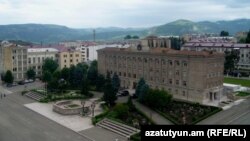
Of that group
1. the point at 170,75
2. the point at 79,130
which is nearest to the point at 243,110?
the point at 170,75

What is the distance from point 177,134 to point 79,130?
30.2 metres

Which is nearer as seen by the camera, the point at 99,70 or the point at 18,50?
the point at 99,70

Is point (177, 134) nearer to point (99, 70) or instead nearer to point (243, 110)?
point (243, 110)

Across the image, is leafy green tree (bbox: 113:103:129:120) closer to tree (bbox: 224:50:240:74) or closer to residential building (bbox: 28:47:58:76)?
tree (bbox: 224:50:240:74)

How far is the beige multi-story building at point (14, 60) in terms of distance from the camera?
86.8 metres

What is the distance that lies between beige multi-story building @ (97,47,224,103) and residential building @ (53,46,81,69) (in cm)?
3142

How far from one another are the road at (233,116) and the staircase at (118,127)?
10.3 m

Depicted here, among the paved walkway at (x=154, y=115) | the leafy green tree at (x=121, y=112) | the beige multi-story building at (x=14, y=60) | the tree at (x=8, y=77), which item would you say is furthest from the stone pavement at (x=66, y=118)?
the beige multi-story building at (x=14, y=60)

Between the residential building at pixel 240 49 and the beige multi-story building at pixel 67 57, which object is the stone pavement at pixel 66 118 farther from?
the residential building at pixel 240 49

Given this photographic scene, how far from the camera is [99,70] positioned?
79312mm

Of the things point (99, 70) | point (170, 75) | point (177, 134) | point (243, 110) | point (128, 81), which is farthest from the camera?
point (99, 70)

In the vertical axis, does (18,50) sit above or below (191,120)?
above

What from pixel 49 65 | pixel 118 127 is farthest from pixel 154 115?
pixel 49 65

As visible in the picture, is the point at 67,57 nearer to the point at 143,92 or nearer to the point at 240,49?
the point at 143,92
